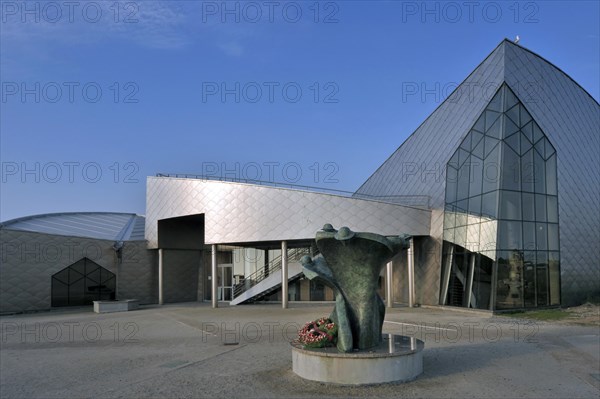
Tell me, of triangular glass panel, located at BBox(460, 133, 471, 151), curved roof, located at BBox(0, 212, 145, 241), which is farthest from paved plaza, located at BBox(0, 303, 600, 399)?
curved roof, located at BBox(0, 212, 145, 241)

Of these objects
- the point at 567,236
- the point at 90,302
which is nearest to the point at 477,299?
the point at 567,236

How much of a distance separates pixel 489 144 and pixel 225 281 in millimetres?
20868

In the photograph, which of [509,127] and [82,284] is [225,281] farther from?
[509,127]

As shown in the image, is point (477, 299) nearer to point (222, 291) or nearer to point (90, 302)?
point (222, 291)

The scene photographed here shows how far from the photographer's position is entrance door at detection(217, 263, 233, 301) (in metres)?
36.7

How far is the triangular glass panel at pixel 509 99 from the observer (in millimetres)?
24172

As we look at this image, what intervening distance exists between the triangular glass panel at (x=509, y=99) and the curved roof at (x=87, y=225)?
2457 cm

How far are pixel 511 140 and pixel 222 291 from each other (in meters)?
22.1

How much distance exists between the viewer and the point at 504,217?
75.1 feet

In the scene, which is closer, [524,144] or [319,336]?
[319,336]

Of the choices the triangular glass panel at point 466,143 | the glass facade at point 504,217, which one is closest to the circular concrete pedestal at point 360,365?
the glass facade at point 504,217

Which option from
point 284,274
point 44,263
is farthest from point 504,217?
point 44,263

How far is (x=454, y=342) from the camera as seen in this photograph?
13.9 m

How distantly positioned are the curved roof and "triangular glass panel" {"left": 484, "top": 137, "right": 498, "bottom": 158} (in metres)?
23.2
